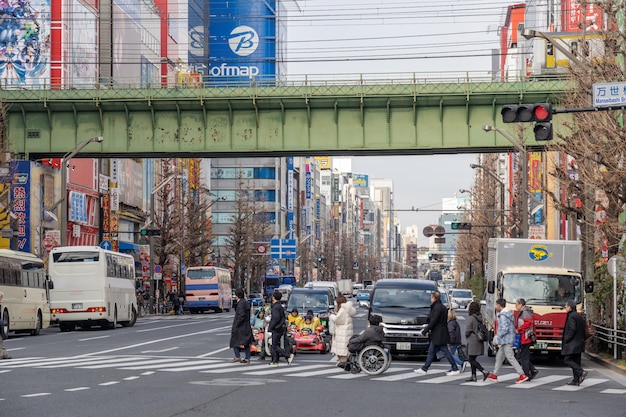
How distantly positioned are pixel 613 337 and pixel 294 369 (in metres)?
9.09

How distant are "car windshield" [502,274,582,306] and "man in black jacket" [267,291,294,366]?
6626 mm

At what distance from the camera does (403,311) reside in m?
27.7

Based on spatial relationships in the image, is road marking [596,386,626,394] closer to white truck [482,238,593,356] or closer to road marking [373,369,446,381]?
road marking [373,369,446,381]

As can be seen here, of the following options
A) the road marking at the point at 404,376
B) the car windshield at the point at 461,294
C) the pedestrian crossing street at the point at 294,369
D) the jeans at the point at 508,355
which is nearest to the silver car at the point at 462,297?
the car windshield at the point at 461,294

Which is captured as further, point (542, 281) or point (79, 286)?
point (79, 286)

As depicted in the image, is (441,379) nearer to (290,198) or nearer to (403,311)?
(403,311)

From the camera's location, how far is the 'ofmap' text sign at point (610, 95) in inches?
871

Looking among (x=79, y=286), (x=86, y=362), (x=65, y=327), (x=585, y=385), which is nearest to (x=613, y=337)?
(x=585, y=385)

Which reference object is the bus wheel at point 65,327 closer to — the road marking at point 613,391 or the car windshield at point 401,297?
the car windshield at point 401,297

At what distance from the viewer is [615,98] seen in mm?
22234

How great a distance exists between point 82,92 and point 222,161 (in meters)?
98.0

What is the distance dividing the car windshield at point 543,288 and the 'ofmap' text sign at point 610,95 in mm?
7326

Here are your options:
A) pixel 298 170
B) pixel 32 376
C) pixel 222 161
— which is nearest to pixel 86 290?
pixel 32 376

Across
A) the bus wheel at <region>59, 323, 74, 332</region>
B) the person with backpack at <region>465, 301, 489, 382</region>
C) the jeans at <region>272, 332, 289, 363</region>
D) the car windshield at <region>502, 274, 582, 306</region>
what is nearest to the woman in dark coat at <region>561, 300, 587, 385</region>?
the person with backpack at <region>465, 301, 489, 382</region>
